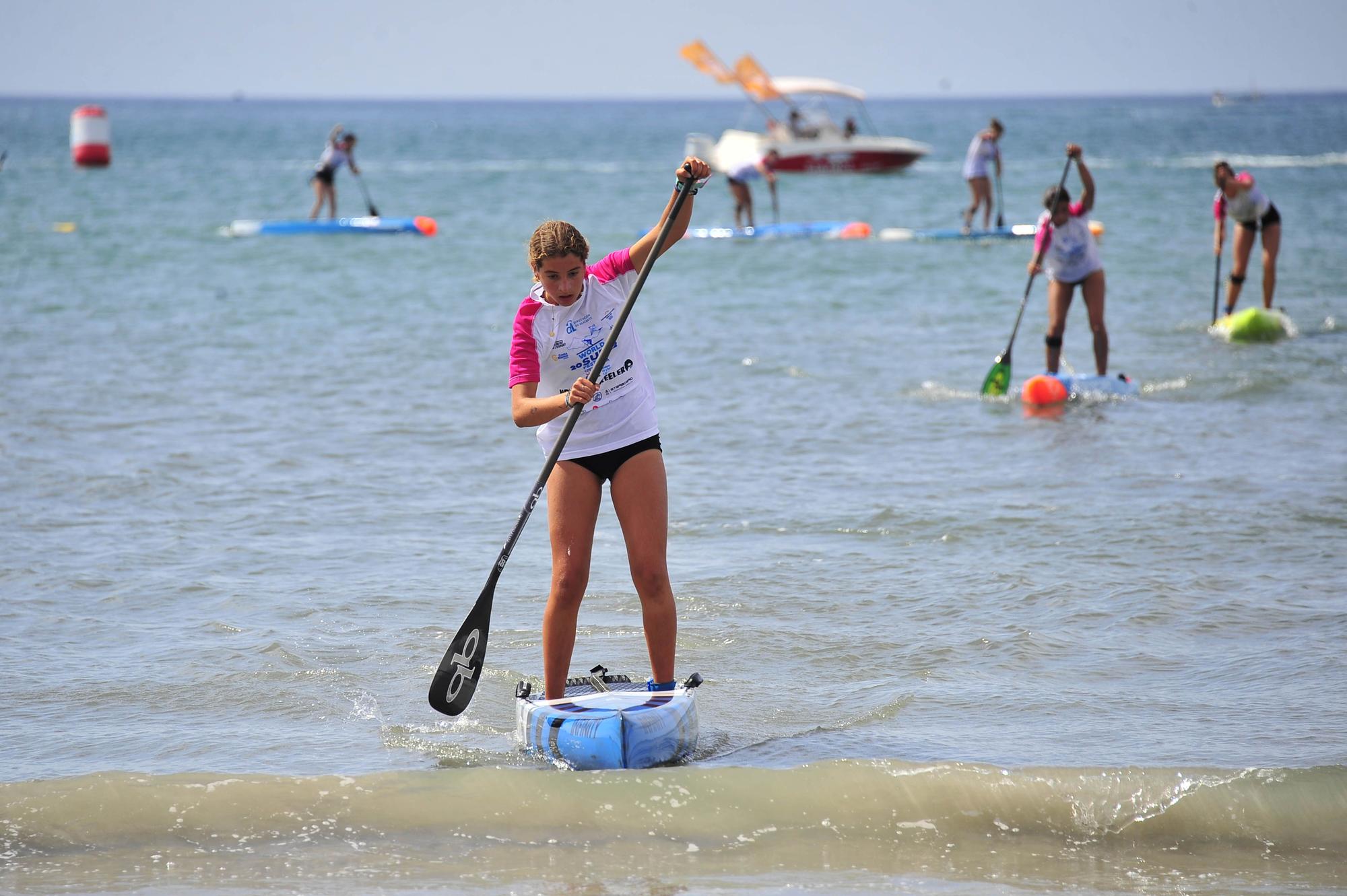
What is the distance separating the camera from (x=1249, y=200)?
13859 mm

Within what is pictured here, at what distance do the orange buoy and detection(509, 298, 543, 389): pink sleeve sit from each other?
7.03 meters

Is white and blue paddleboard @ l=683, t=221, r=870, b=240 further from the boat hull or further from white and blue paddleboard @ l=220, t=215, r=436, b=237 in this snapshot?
the boat hull

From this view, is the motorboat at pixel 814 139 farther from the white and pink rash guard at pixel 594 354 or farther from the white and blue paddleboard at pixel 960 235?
the white and pink rash guard at pixel 594 354

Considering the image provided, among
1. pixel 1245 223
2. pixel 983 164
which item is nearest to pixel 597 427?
pixel 1245 223

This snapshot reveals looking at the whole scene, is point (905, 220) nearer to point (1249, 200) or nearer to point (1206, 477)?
point (1249, 200)

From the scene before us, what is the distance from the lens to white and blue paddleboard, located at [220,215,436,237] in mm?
25281

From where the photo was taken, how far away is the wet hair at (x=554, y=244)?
14.8 ft

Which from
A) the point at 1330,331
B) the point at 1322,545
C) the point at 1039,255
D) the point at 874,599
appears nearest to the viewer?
the point at 874,599

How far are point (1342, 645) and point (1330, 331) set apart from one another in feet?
31.7

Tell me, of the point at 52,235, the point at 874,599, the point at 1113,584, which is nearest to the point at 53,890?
the point at 874,599

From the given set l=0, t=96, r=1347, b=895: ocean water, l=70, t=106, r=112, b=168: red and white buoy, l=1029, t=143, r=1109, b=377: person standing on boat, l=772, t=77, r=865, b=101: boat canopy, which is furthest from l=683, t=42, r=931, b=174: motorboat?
l=1029, t=143, r=1109, b=377: person standing on boat

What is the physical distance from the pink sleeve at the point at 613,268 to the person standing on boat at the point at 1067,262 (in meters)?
6.79

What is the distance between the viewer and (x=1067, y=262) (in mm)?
11156

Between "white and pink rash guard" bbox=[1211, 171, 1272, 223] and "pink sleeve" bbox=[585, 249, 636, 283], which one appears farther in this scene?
"white and pink rash guard" bbox=[1211, 171, 1272, 223]
